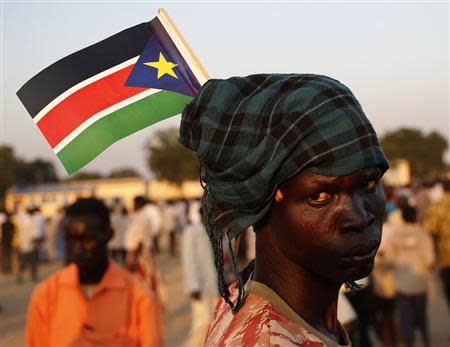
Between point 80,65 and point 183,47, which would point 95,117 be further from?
point 183,47

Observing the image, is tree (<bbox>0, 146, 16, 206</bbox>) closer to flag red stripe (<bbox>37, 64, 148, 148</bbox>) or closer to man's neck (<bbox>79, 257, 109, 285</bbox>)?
man's neck (<bbox>79, 257, 109, 285</bbox>)

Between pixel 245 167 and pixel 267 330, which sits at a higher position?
pixel 245 167

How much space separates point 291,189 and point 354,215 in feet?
0.46

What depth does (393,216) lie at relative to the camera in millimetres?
8477

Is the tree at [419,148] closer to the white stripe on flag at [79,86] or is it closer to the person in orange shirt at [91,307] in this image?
the person in orange shirt at [91,307]

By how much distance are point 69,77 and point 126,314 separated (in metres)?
1.78

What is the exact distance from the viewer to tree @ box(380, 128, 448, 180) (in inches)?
2692

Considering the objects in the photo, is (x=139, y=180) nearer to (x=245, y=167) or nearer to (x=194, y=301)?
(x=194, y=301)

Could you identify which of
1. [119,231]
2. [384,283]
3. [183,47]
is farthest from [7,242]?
[183,47]

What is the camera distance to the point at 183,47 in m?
2.21

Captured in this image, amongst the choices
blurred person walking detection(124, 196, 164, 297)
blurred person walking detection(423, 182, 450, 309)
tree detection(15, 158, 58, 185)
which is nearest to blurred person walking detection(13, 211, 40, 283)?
blurred person walking detection(124, 196, 164, 297)

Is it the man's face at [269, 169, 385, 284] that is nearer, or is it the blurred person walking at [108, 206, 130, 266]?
the man's face at [269, 169, 385, 284]

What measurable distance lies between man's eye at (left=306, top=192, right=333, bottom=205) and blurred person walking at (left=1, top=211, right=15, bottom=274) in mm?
14938

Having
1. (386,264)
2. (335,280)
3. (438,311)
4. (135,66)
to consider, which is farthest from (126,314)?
(438,311)
